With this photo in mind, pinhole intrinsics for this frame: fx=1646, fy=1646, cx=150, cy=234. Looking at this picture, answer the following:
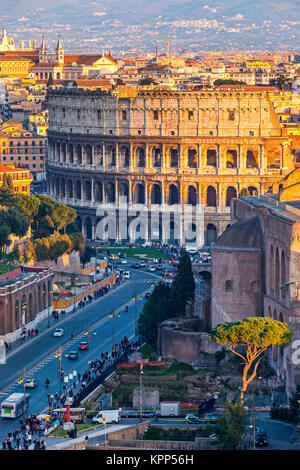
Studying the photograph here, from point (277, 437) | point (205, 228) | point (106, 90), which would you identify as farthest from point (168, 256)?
point (277, 437)

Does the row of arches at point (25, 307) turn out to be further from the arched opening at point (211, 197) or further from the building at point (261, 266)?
the arched opening at point (211, 197)

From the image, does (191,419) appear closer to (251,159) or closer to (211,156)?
(251,159)

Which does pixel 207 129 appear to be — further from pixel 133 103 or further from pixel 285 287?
pixel 285 287

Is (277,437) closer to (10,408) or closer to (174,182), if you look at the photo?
(10,408)

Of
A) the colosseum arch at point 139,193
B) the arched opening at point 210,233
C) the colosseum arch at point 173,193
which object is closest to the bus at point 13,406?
the arched opening at point 210,233

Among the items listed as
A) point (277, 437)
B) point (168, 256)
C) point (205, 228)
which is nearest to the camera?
point (277, 437)

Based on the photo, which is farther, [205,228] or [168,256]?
[205,228]

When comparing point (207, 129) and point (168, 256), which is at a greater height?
point (207, 129)

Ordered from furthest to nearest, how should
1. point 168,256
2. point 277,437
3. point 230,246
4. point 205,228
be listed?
1. point 205,228
2. point 168,256
3. point 230,246
4. point 277,437
